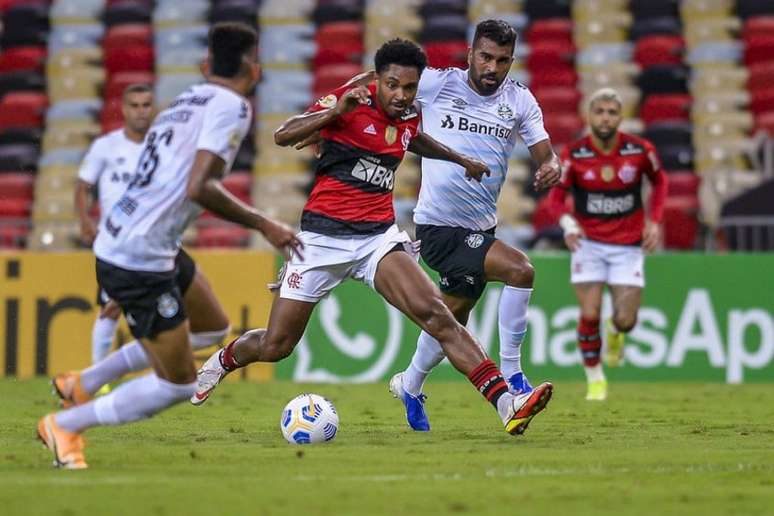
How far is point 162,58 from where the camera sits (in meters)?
22.2

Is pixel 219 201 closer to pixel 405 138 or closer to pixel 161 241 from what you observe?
pixel 161 241

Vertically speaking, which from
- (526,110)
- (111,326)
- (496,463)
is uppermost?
(526,110)

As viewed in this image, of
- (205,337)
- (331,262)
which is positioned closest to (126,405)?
(205,337)

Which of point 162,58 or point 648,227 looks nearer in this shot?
point 648,227

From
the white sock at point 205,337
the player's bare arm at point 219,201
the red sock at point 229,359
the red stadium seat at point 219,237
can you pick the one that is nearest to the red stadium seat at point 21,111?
the red stadium seat at point 219,237

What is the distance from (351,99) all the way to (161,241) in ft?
5.99

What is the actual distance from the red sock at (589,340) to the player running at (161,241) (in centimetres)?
700

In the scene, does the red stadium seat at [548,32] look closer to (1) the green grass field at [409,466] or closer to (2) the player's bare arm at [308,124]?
(1) the green grass field at [409,466]

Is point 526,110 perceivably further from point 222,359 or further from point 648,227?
point 648,227

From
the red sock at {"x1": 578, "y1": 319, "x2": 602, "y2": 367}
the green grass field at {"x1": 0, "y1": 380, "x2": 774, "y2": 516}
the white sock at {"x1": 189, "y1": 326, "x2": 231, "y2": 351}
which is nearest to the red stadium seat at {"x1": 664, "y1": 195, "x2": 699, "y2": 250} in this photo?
the red sock at {"x1": 578, "y1": 319, "x2": 602, "y2": 367}

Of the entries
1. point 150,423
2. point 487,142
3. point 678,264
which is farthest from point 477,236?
point 678,264

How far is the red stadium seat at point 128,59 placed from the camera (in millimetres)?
22188

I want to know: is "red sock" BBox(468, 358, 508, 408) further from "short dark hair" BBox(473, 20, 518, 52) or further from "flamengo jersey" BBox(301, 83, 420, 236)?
"short dark hair" BBox(473, 20, 518, 52)

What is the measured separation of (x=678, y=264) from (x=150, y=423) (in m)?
7.33
